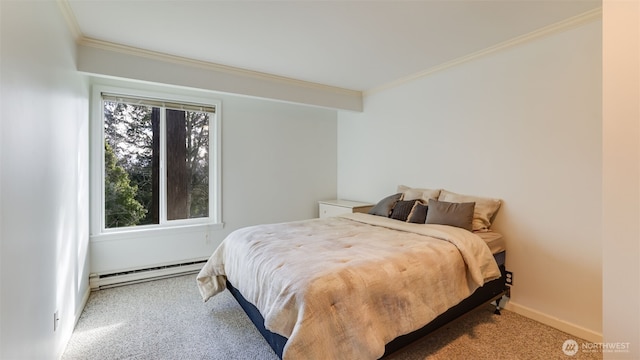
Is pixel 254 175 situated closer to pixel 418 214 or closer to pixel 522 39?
pixel 418 214

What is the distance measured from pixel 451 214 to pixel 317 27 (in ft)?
6.52

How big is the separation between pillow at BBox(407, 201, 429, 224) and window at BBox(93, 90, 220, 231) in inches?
94.6

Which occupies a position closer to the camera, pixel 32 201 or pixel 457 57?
pixel 32 201

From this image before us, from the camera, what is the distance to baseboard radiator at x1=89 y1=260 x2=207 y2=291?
2969 millimetres

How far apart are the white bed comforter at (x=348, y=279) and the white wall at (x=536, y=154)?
2.01ft

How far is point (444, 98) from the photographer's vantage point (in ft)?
10.2

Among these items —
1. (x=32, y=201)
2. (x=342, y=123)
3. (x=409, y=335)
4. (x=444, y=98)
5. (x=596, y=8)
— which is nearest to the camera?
(x=32, y=201)

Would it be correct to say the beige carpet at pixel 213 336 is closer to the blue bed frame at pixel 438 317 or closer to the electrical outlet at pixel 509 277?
the blue bed frame at pixel 438 317

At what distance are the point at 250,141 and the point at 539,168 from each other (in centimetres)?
324

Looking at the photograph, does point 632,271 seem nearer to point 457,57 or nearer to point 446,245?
point 446,245

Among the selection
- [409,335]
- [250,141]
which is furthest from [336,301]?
[250,141]

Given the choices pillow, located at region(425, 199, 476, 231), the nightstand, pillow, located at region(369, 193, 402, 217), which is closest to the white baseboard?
pillow, located at region(425, 199, 476, 231)

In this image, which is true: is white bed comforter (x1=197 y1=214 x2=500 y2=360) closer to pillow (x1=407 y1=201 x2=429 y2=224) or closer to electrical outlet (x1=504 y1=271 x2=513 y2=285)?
pillow (x1=407 y1=201 x2=429 y2=224)

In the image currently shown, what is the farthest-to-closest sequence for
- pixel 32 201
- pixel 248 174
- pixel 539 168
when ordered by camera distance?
pixel 248 174 → pixel 539 168 → pixel 32 201
